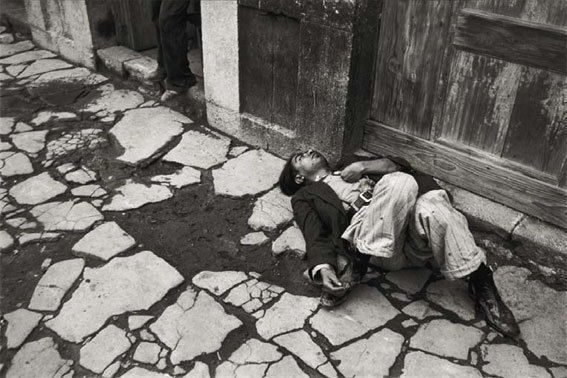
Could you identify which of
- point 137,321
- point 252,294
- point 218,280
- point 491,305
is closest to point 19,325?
point 137,321

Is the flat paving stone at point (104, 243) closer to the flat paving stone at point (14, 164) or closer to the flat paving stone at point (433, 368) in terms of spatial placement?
the flat paving stone at point (14, 164)

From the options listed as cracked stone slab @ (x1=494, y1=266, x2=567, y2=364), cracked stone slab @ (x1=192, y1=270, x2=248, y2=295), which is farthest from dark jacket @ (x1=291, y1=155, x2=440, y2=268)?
cracked stone slab @ (x1=494, y1=266, x2=567, y2=364)

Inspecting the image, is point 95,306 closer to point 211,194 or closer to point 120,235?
point 120,235

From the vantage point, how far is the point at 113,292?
320 centimetres

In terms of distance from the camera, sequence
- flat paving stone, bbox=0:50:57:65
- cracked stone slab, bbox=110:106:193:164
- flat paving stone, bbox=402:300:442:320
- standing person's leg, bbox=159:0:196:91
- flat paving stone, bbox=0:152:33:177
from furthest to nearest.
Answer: flat paving stone, bbox=0:50:57:65 < standing person's leg, bbox=159:0:196:91 < cracked stone slab, bbox=110:106:193:164 < flat paving stone, bbox=0:152:33:177 < flat paving stone, bbox=402:300:442:320

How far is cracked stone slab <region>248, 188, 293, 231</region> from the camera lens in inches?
147

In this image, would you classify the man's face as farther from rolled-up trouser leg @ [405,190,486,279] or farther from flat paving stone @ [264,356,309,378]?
flat paving stone @ [264,356,309,378]

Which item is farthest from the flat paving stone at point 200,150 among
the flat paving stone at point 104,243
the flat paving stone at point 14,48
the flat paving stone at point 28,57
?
the flat paving stone at point 14,48

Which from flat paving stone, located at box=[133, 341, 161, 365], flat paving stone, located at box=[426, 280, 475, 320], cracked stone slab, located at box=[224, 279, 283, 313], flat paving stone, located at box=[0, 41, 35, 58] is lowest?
flat paving stone, located at box=[133, 341, 161, 365]

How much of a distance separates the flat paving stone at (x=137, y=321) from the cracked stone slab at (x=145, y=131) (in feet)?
5.62

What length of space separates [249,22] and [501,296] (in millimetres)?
2657

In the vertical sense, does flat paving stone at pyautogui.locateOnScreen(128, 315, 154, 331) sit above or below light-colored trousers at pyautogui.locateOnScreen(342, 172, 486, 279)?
below

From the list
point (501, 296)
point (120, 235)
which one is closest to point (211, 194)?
point (120, 235)

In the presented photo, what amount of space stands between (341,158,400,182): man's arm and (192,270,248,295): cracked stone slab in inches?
35.7
